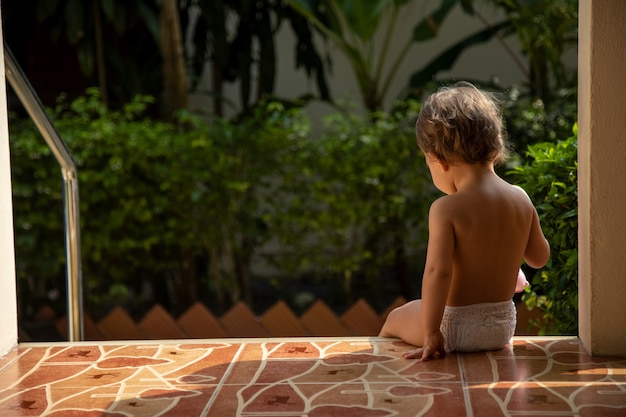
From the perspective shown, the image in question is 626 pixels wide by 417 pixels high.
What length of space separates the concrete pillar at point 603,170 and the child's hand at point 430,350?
53cm

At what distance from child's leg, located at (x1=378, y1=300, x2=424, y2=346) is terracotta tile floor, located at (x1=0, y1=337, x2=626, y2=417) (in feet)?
0.17

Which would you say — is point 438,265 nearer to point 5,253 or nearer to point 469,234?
point 469,234

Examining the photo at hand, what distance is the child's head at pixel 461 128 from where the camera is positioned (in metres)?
3.08

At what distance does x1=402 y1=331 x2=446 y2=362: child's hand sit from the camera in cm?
309

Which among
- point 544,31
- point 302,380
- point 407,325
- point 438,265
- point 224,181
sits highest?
point 544,31

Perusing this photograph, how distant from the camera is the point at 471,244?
3.07 meters

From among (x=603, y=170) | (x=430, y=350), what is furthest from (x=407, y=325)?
(x=603, y=170)

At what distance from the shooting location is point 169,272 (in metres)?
6.49

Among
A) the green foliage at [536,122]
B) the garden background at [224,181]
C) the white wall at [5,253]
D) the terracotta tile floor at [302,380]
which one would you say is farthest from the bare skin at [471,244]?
the green foliage at [536,122]

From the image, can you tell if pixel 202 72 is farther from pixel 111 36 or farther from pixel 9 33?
pixel 9 33

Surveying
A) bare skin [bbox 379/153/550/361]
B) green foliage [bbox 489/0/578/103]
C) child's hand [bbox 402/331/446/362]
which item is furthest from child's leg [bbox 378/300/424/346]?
green foliage [bbox 489/0/578/103]

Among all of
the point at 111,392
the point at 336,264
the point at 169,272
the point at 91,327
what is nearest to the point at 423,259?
the point at 336,264

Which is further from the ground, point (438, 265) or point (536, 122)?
point (536, 122)

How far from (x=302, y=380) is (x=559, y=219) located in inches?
50.8
